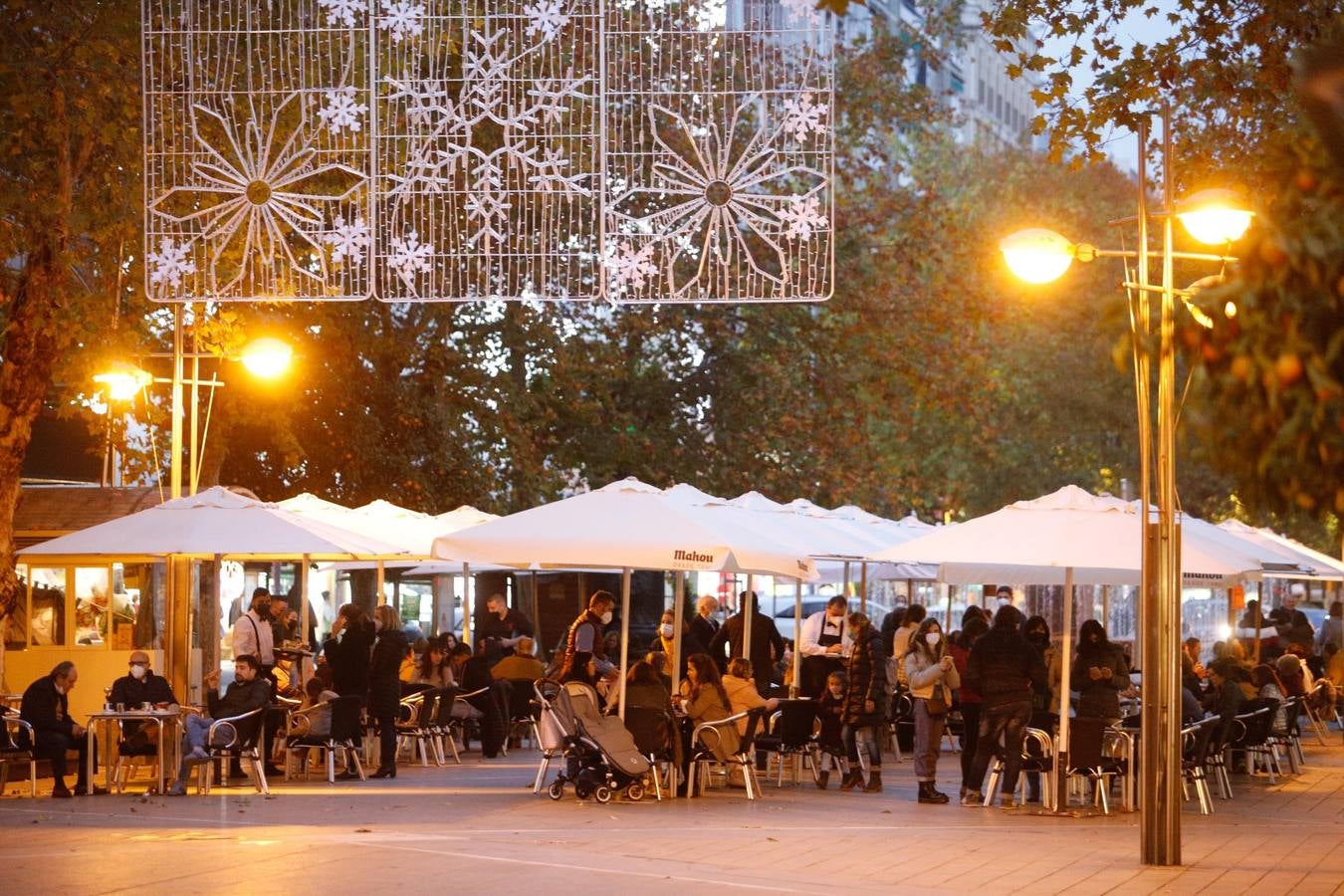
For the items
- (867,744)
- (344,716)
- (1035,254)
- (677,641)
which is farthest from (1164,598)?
(344,716)

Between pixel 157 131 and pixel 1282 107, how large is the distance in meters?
8.81

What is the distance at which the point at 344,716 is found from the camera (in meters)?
19.4

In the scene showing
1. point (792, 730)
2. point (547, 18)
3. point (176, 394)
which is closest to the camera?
point (547, 18)

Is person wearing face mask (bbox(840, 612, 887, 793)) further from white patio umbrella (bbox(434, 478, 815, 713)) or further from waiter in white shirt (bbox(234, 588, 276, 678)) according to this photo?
waiter in white shirt (bbox(234, 588, 276, 678))

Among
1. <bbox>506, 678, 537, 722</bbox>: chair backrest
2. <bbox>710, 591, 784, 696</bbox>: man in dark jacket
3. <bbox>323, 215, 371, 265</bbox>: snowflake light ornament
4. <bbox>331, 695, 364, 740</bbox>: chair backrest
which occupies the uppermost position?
<bbox>323, 215, 371, 265</bbox>: snowflake light ornament

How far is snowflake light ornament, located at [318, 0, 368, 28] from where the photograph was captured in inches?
596

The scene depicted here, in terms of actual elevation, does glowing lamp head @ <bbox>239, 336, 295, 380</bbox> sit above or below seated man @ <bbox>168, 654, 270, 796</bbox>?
above

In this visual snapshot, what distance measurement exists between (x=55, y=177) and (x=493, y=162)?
5137 millimetres

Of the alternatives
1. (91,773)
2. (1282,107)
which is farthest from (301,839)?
(1282,107)

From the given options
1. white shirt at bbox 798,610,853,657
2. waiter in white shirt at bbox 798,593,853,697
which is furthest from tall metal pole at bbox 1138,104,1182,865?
white shirt at bbox 798,610,853,657

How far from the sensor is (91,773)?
18.4 metres

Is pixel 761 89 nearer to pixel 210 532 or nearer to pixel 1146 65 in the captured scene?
pixel 1146 65

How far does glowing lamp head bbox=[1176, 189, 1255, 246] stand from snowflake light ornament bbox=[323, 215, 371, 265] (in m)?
5.63

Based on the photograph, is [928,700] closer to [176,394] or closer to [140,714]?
[140,714]
